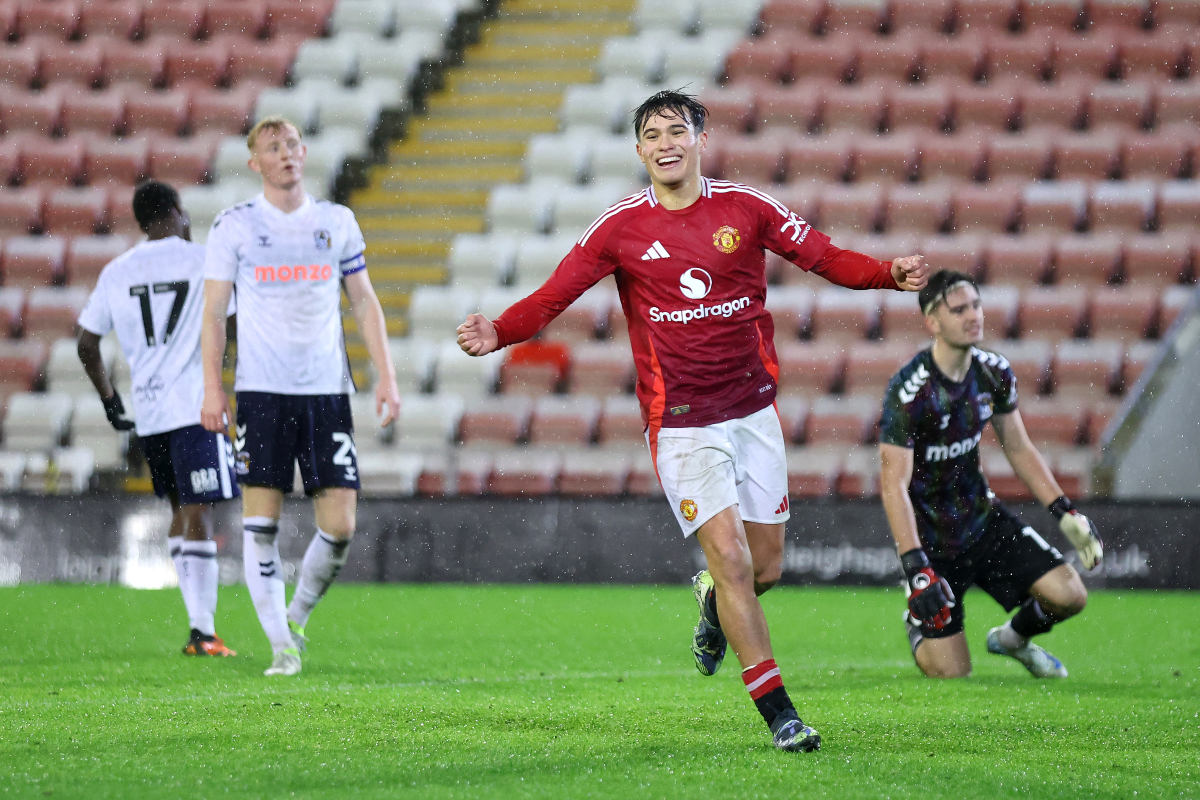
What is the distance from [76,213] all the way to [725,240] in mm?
11028

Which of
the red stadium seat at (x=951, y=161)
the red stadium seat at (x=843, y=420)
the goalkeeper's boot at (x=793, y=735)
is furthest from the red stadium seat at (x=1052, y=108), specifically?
the goalkeeper's boot at (x=793, y=735)

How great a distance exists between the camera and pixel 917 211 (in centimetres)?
1284

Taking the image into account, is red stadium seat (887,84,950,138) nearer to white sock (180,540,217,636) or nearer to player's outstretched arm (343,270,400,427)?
player's outstretched arm (343,270,400,427)

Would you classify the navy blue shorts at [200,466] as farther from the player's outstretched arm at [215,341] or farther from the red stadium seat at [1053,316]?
the red stadium seat at [1053,316]

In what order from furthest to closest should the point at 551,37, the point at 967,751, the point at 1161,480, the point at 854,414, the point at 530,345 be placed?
1. the point at 551,37
2. the point at 530,345
3. the point at 854,414
4. the point at 1161,480
5. the point at 967,751

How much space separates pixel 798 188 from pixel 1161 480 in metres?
4.75

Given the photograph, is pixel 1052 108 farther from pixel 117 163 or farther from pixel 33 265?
pixel 33 265

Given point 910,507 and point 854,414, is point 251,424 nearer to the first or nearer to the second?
point 910,507

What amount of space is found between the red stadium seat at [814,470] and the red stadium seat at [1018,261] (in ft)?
8.11

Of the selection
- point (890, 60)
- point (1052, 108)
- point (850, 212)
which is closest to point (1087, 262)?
point (850, 212)

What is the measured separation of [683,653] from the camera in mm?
6645

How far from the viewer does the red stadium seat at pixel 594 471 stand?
1095 centimetres

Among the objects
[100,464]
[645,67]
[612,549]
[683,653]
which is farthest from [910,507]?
[645,67]

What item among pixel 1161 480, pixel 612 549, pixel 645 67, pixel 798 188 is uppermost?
pixel 645 67
